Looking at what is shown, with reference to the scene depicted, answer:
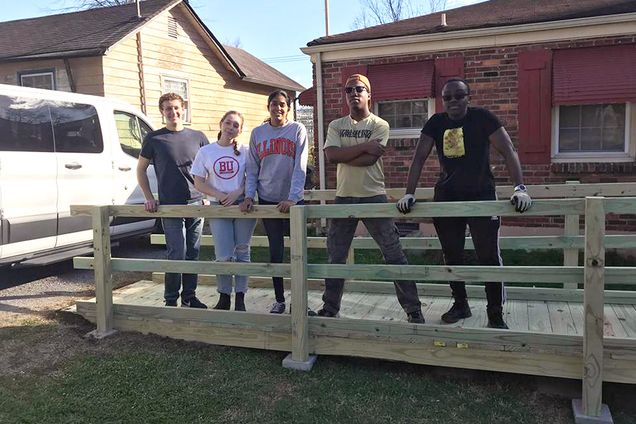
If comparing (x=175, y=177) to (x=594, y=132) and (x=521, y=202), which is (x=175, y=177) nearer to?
(x=521, y=202)

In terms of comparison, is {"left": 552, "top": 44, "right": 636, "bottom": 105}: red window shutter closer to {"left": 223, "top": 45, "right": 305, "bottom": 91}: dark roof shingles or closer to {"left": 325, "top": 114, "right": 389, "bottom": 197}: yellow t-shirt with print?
{"left": 325, "top": 114, "right": 389, "bottom": 197}: yellow t-shirt with print

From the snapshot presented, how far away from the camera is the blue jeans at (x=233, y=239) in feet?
13.4

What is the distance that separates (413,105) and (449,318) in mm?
4886

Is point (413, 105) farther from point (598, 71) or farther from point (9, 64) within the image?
point (9, 64)

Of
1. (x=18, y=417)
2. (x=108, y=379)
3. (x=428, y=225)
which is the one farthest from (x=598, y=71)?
(x=18, y=417)

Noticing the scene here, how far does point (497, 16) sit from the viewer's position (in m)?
7.73

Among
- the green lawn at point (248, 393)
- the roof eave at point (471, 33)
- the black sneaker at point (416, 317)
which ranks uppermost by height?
the roof eave at point (471, 33)

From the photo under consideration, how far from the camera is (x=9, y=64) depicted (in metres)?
11.5

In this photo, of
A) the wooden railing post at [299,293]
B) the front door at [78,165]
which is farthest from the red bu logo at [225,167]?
the front door at [78,165]

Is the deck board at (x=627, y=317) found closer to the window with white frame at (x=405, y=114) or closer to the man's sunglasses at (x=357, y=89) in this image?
the man's sunglasses at (x=357, y=89)

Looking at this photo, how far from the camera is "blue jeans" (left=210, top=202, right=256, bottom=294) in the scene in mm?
4098

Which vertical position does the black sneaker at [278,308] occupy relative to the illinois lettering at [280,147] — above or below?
below

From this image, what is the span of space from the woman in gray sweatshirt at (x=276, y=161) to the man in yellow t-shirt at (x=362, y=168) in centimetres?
26

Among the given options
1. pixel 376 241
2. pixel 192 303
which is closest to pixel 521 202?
pixel 376 241
